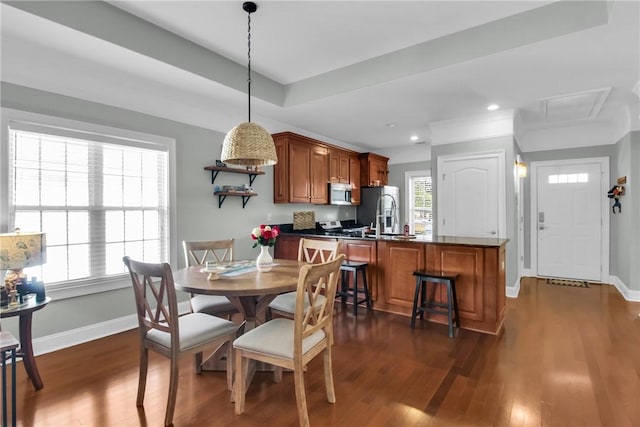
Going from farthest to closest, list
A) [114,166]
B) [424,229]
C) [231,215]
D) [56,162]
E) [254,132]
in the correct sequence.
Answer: [424,229], [231,215], [114,166], [56,162], [254,132]

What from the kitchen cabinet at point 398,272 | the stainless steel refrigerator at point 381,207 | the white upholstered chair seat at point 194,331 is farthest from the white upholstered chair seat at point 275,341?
the stainless steel refrigerator at point 381,207

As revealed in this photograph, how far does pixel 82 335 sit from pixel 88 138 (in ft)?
6.05

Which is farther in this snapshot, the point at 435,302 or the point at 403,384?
the point at 435,302

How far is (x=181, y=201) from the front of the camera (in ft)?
12.5

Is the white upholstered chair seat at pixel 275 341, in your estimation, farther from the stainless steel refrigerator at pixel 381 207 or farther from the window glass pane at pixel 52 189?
the stainless steel refrigerator at pixel 381 207

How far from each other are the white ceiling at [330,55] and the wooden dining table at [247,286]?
6.54 ft

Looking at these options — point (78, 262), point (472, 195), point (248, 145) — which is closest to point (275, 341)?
point (248, 145)

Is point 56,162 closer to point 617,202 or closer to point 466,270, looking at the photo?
point 466,270

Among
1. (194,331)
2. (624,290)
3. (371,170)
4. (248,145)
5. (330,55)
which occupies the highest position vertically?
(330,55)

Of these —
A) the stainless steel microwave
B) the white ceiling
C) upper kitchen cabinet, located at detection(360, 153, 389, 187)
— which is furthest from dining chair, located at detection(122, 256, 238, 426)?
upper kitchen cabinet, located at detection(360, 153, 389, 187)

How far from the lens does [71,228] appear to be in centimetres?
299

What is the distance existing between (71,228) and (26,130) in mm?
894

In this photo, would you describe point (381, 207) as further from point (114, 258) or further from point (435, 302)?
point (114, 258)

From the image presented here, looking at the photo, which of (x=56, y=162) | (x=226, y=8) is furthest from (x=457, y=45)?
(x=56, y=162)
